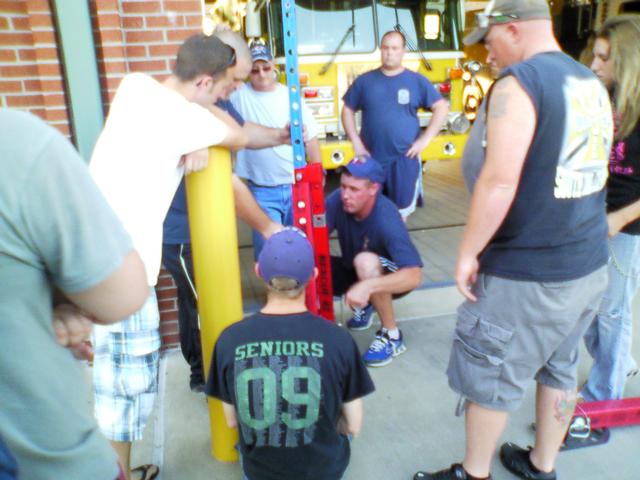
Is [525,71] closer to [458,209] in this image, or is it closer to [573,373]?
[573,373]

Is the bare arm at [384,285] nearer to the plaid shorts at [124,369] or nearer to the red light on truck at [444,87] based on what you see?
the plaid shorts at [124,369]

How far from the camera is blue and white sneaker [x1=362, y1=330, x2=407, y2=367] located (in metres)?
Result: 3.33

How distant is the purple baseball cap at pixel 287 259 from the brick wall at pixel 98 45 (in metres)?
1.58

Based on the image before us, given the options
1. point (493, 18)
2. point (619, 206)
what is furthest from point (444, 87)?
point (493, 18)

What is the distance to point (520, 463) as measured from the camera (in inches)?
94.2

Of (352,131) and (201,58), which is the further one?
(352,131)

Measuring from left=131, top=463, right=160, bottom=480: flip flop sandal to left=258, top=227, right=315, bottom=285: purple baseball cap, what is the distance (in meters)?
1.17

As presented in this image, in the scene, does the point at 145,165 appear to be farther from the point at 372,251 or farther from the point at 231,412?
the point at 372,251

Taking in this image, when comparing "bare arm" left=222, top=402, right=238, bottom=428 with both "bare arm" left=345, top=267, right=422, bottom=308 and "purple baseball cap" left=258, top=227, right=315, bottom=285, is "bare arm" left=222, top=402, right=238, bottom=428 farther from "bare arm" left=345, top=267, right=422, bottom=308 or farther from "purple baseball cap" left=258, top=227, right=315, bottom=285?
"bare arm" left=345, top=267, right=422, bottom=308

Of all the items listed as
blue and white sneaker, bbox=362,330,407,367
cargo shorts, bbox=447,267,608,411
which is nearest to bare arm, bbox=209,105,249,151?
cargo shorts, bbox=447,267,608,411

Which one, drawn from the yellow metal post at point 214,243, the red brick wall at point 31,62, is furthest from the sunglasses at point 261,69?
the yellow metal post at point 214,243

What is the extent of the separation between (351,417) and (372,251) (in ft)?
4.82

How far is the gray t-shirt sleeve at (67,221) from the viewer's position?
2.89ft

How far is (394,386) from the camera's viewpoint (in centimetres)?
313
